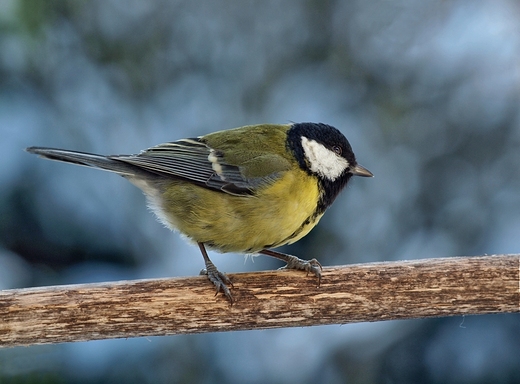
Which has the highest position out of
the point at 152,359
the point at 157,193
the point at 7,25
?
the point at 7,25

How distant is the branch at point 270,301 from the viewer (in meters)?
1.22

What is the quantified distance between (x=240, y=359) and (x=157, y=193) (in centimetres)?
60

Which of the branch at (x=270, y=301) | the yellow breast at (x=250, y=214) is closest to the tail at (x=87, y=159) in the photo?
the yellow breast at (x=250, y=214)

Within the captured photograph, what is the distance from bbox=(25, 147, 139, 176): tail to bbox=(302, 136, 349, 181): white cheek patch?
47cm

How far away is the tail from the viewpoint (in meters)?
1.39

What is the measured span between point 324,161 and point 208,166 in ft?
1.04

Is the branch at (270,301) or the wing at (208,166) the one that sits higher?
the wing at (208,166)

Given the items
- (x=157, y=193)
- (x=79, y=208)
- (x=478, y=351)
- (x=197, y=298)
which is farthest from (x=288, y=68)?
(x=478, y=351)

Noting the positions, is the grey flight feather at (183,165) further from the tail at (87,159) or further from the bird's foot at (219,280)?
the bird's foot at (219,280)

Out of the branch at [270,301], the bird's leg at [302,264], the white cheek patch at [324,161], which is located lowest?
the branch at [270,301]

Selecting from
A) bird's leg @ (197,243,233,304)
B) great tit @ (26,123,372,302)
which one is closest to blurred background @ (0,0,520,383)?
great tit @ (26,123,372,302)

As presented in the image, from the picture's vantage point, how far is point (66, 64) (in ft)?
6.11

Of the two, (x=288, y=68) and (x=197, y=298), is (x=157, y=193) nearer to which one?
(x=197, y=298)

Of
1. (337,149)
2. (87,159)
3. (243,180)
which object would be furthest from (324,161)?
(87,159)
